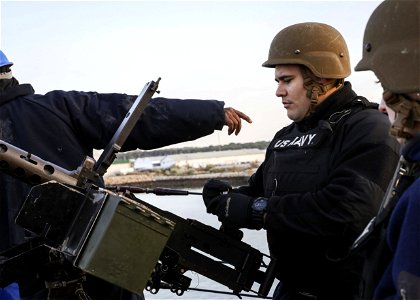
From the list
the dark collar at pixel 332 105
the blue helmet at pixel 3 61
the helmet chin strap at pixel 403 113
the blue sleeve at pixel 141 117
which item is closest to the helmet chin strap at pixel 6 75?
the blue helmet at pixel 3 61

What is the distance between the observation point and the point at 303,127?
291cm

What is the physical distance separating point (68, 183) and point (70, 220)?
0.22 m

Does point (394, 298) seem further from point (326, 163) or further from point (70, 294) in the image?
point (70, 294)

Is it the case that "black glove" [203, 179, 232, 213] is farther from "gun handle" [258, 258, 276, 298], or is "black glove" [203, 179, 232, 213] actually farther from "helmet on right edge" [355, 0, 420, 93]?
"helmet on right edge" [355, 0, 420, 93]

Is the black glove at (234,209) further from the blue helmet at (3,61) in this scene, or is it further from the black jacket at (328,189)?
the blue helmet at (3,61)

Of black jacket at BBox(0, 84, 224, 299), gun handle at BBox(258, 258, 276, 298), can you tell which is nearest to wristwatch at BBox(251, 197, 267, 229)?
gun handle at BBox(258, 258, 276, 298)

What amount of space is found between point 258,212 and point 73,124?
1.23m

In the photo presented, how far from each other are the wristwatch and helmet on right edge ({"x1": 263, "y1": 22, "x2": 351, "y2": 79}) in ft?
2.31

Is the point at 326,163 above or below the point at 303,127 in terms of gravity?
below

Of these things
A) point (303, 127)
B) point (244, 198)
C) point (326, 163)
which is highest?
point (303, 127)

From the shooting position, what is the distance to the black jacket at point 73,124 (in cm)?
308

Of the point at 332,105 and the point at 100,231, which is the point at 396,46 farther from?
the point at 100,231

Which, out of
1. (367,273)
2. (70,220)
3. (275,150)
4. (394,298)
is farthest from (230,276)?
(394,298)

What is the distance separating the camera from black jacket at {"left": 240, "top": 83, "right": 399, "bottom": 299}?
8.06 ft
